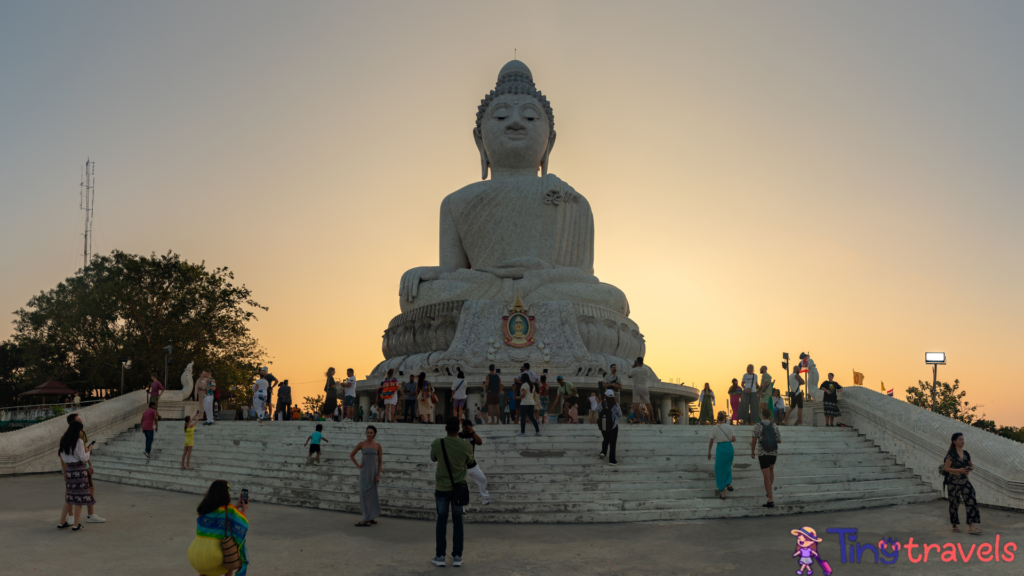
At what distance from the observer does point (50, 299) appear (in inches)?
1308

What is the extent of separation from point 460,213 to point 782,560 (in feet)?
54.1

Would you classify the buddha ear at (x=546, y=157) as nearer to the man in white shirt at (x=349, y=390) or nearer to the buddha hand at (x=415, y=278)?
the buddha hand at (x=415, y=278)

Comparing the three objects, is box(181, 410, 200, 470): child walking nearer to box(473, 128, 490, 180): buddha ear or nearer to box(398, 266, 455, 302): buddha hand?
box(398, 266, 455, 302): buddha hand

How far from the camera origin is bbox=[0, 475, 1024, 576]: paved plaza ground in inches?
278

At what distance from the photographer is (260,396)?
15.6m

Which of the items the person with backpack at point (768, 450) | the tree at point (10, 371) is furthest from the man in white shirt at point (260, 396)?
the tree at point (10, 371)

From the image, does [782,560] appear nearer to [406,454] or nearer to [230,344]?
[406,454]

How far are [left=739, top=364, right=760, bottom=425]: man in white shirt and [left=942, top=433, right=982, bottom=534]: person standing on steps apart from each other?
6.79 meters

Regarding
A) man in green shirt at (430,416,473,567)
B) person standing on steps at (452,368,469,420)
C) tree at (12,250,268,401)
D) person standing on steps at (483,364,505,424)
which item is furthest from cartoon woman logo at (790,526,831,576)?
tree at (12,250,268,401)

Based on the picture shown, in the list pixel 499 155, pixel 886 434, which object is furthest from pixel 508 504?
pixel 499 155

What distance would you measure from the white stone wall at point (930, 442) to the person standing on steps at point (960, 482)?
243cm

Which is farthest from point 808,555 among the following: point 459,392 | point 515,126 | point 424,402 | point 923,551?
point 515,126

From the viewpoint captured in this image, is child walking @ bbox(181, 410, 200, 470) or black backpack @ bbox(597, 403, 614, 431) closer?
black backpack @ bbox(597, 403, 614, 431)

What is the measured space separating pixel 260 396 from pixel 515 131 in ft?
35.5
